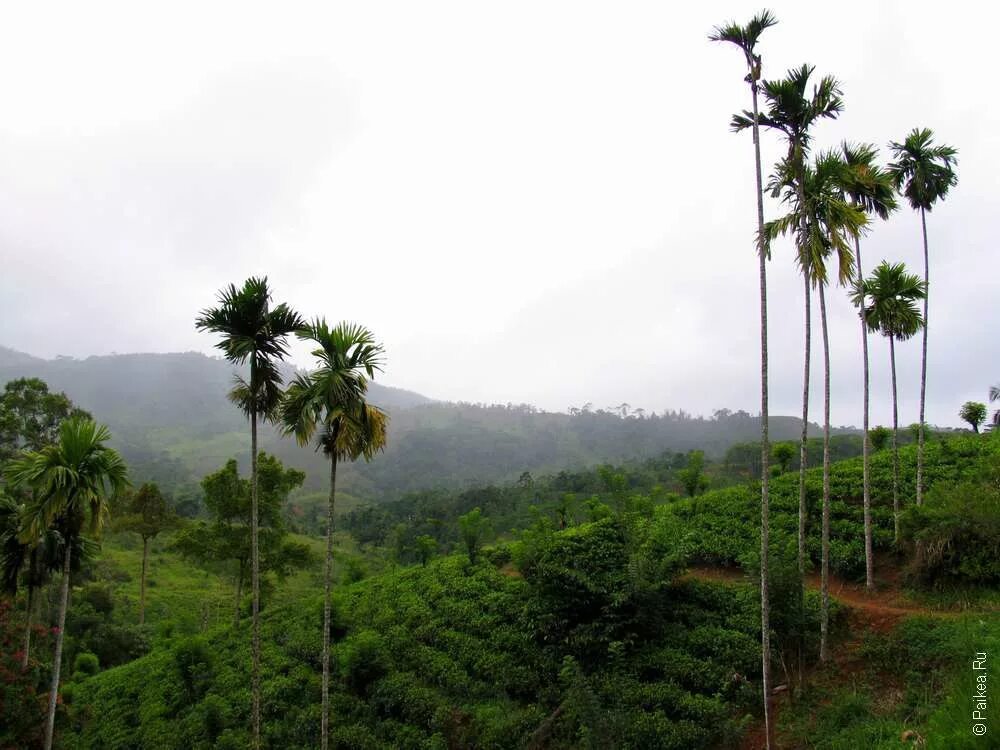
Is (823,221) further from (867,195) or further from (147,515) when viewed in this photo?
(147,515)

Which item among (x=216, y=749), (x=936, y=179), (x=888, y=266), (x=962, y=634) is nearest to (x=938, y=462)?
(x=888, y=266)

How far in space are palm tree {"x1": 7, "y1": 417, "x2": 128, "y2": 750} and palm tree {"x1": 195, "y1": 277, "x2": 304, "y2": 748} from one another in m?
3.75

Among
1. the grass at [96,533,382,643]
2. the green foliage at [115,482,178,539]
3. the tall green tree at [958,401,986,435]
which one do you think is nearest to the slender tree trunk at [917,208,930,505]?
the tall green tree at [958,401,986,435]

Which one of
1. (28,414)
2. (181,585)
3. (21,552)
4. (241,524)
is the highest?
(28,414)

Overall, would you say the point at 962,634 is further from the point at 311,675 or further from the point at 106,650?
the point at 106,650

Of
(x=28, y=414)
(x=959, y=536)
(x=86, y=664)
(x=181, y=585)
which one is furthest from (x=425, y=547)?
(x=181, y=585)

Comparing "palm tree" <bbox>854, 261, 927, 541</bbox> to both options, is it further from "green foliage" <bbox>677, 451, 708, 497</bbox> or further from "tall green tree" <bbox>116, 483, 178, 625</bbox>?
"tall green tree" <bbox>116, 483, 178, 625</bbox>

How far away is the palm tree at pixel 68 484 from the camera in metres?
12.8

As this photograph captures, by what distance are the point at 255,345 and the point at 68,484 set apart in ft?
17.7

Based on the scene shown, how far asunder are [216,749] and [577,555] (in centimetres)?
1155

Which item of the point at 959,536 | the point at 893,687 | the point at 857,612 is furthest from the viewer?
the point at 959,536

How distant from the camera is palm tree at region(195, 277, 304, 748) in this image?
→ 1203 cm

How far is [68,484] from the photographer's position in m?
12.9

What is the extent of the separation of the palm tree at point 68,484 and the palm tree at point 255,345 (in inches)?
147
